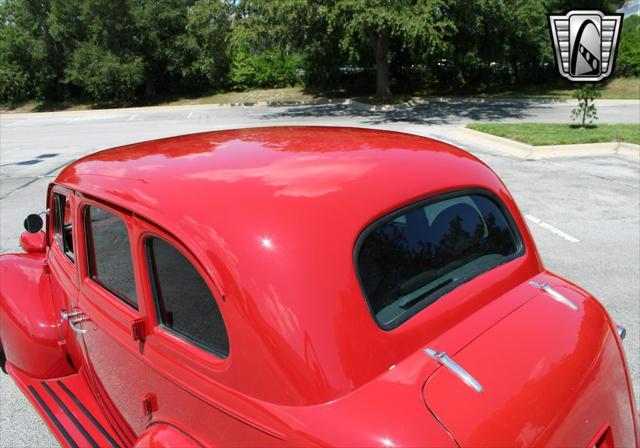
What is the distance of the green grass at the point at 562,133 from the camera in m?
11.6

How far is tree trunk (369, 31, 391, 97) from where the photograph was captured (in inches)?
968

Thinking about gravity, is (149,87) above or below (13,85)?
below

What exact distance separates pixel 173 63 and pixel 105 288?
35224 mm

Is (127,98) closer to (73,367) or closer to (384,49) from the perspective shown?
(384,49)

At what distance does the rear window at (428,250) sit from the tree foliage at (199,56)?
24513 mm

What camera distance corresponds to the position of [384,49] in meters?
25.8

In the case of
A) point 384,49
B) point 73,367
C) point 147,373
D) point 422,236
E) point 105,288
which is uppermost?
point 384,49

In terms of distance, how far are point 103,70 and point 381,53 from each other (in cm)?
1758

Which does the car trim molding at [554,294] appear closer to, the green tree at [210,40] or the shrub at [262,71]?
the green tree at [210,40]

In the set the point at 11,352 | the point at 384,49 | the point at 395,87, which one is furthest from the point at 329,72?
the point at 11,352

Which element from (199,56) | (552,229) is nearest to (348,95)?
(199,56)

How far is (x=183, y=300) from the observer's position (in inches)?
67.5

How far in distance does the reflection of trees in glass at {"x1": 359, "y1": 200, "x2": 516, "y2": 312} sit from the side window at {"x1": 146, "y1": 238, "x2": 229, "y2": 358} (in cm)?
48

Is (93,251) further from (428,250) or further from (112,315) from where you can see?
(428,250)
